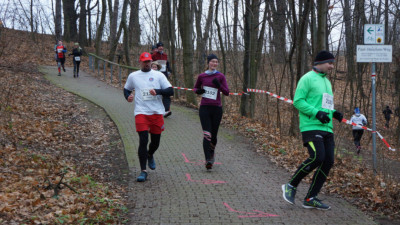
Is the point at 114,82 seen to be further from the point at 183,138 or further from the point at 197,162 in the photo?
the point at 197,162

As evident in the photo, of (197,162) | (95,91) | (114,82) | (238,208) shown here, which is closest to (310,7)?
(197,162)

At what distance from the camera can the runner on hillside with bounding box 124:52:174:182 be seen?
663 centimetres

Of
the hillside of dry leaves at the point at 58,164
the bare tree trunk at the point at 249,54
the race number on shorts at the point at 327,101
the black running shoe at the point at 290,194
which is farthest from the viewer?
the bare tree trunk at the point at 249,54

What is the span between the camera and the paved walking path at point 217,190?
515 cm

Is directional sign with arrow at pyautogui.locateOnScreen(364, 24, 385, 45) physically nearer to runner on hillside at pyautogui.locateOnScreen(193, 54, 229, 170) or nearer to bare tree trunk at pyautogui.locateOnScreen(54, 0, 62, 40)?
runner on hillside at pyautogui.locateOnScreen(193, 54, 229, 170)

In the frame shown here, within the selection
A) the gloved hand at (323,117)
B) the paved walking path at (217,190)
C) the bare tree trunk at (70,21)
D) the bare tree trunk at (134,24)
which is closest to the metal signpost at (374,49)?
the paved walking path at (217,190)

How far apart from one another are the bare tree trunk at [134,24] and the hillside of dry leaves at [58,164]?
42.1 feet

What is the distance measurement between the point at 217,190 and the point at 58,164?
3045 millimetres

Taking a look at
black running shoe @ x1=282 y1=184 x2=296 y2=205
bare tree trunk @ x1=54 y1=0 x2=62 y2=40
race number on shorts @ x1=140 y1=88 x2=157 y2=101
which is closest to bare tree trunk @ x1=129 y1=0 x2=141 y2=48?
bare tree trunk @ x1=54 y1=0 x2=62 y2=40

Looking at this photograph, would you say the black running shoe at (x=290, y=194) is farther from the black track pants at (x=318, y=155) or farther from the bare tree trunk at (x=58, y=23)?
the bare tree trunk at (x=58, y=23)

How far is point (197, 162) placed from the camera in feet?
26.6

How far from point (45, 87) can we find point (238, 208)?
15.1 metres

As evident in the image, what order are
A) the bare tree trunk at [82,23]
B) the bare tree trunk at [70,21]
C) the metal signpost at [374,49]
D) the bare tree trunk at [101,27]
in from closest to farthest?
1. the metal signpost at [374,49]
2. the bare tree trunk at [101,27]
3. the bare tree trunk at [82,23]
4. the bare tree trunk at [70,21]

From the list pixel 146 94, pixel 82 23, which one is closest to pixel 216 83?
pixel 146 94
